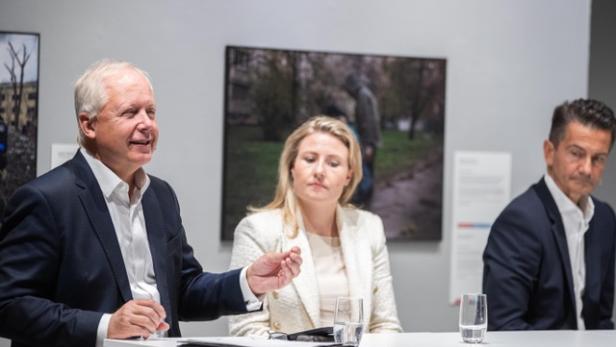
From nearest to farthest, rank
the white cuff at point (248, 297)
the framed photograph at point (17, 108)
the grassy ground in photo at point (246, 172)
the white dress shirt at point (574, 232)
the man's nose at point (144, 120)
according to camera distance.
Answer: the man's nose at point (144, 120) < the white cuff at point (248, 297) < the white dress shirt at point (574, 232) < the framed photograph at point (17, 108) < the grassy ground in photo at point (246, 172)

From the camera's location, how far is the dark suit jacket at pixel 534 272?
155 inches

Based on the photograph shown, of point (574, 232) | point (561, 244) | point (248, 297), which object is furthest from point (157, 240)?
point (574, 232)

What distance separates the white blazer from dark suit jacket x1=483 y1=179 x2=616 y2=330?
46cm

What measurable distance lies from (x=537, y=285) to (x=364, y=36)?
1.56 m

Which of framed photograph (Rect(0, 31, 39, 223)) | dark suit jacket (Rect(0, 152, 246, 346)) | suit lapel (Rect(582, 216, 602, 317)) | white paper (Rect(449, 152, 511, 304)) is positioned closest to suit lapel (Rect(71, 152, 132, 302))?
dark suit jacket (Rect(0, 152, 246, 346))

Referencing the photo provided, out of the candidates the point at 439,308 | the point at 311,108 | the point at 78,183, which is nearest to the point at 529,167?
the point at 439,308

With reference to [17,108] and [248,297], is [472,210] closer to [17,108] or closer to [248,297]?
[248,297]

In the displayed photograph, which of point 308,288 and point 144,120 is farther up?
point 144,120

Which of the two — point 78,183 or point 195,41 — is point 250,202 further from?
point 78,183

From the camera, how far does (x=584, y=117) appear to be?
13.7 feet

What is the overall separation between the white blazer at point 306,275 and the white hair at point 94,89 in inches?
44.7

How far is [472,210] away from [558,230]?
101 centimetres

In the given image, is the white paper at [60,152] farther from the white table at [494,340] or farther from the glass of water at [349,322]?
the glass of water at [349,322]

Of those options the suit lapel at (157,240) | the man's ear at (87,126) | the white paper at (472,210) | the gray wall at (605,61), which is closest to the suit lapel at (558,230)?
the white paper at (472,210)
